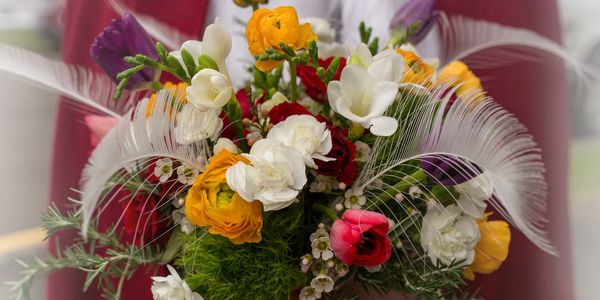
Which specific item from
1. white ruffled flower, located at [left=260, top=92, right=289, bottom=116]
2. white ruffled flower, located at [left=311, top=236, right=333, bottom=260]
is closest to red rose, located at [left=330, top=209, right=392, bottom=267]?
white ruffled flower, located at [left=311, top=236, right=333, bottom=260]

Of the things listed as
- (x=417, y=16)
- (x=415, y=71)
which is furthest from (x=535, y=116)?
(x=415, y=71)

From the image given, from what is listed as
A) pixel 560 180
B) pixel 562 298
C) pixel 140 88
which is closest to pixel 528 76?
pixel 560 180

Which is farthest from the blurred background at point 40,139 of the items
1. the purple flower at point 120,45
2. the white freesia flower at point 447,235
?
the white freesia flower at point 447,235

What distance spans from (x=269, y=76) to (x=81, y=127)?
359 millimetres

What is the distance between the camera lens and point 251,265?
451mm

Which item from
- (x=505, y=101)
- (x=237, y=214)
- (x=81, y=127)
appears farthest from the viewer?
(x=505, y=101)

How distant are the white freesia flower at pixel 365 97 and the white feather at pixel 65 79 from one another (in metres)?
0.23

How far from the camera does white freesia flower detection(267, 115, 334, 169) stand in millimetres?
428

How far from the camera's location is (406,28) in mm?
622

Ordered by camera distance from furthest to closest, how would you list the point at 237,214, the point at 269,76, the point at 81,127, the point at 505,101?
the point at 505,101 < the point at 81,127 < the point at 269,76 < the point at 237,214

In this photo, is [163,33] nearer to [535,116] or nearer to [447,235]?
[447,235]

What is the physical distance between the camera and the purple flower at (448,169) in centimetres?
45

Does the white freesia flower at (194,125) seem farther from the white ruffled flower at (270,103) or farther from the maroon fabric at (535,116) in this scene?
the maroon fabric at (535,116)

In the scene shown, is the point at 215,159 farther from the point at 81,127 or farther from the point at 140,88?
the point at 81,127
